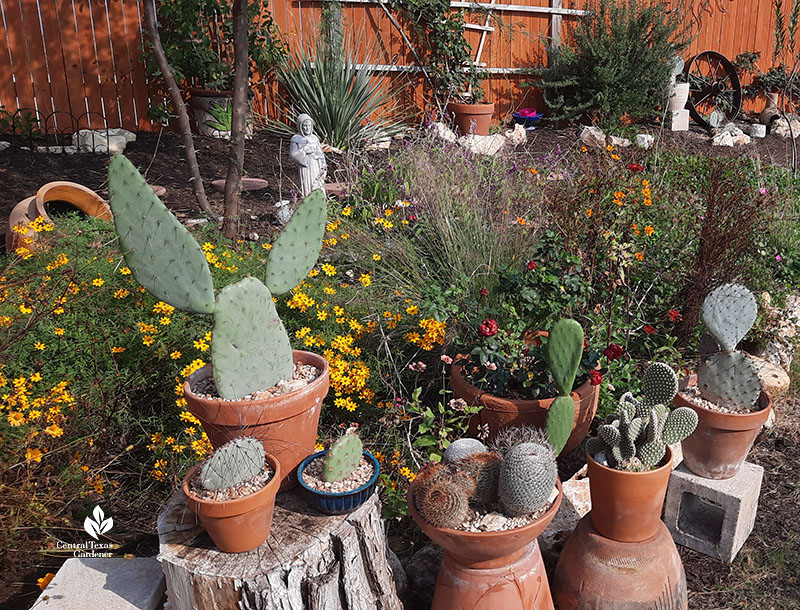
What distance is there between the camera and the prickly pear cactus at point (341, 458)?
1.92 m

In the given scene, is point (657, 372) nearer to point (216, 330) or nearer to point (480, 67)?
point (216, 330)

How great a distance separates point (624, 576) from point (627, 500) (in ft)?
0.78

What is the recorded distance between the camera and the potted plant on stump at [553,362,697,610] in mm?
2072

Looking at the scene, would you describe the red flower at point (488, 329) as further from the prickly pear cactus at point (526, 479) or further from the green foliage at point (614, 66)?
the green foliage at point (614, 66)

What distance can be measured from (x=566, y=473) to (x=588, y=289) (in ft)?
2.55

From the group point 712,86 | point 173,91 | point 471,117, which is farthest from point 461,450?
point 712,86

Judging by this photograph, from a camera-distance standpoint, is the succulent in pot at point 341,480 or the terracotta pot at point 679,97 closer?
the succulent in pot at point 341,480

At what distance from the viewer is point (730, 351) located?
2.45 meters

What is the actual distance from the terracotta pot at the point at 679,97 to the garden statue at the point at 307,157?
20.2ft

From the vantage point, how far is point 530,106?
957 cm

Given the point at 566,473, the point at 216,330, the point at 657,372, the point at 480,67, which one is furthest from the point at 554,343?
the point at 480,67

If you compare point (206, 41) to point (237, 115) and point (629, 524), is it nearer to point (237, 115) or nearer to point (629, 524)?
point (237, 115)

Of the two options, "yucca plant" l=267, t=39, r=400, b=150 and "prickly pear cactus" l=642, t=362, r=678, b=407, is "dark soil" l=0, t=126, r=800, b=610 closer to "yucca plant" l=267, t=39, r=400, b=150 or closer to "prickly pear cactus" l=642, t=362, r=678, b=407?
"yucca plant" l=267, t=39, r=400, b=150

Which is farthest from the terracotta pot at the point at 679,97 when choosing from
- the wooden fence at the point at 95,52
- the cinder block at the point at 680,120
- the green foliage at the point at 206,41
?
the green foliage at the point at 206,41
